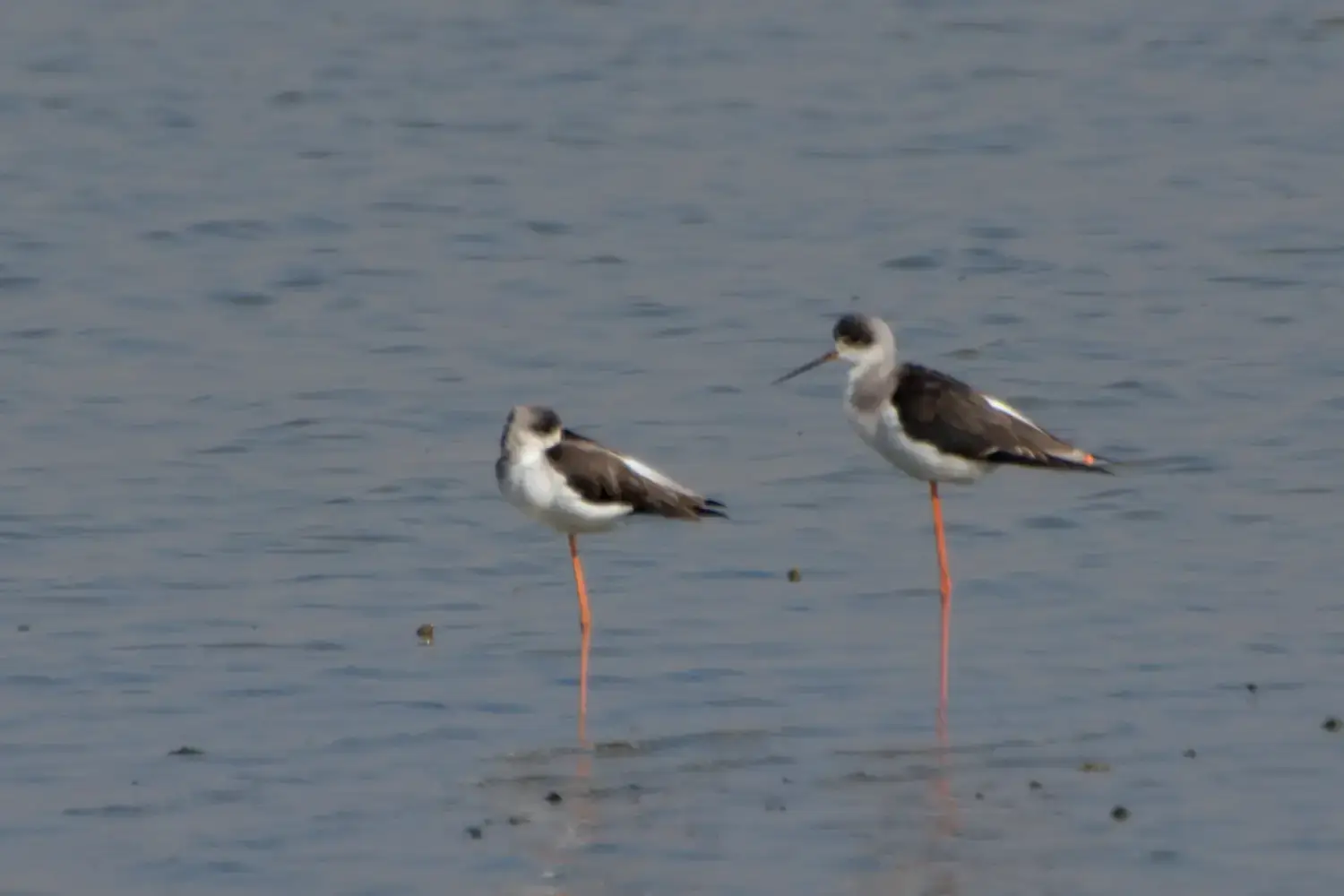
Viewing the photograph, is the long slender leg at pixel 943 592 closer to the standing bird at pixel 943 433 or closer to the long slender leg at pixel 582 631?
the standing bird at pixel 943 433

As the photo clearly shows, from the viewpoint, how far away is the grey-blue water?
24.6ft

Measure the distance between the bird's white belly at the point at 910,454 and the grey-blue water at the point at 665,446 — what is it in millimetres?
362

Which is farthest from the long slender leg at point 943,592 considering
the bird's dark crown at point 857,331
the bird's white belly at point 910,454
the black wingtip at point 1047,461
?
the bird's dark crown at point 857,331

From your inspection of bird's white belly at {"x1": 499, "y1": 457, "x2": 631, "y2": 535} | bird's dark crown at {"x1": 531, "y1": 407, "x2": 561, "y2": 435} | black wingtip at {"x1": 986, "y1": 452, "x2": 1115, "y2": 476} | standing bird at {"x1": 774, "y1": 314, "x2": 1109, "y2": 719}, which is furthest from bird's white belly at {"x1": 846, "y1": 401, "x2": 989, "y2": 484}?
bird's dark crown at {"x1": 531, "y1": 407, "x2": 561, "y2": 435}

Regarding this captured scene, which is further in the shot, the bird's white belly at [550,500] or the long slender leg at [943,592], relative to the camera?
the bird's white belly at [550,500]

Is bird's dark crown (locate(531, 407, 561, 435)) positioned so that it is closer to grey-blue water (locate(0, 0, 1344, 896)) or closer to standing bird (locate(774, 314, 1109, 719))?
grey-blue water (locate(0, 0, 1344, 896))

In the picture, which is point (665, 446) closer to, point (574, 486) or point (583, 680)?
point (574, 486)

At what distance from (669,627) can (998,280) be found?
7061 mm

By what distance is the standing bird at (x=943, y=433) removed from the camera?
407 inches

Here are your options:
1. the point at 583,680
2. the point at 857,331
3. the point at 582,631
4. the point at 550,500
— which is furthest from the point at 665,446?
the point at 583,680

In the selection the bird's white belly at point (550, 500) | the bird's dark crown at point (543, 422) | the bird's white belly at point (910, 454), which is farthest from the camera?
Answer: the bird's white belly at point (910, 454)

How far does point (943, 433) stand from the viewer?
1038 cm

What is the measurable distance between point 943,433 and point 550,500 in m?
1.69

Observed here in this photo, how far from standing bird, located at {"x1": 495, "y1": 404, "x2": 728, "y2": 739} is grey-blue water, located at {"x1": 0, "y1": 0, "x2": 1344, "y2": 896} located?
0.38m
